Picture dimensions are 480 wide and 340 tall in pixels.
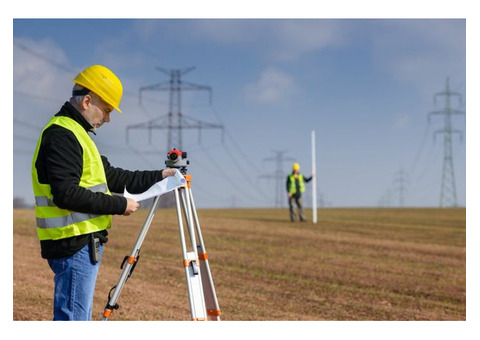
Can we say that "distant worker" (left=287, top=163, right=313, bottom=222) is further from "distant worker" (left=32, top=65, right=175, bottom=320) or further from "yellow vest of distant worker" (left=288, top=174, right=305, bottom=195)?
"distant worker" (left=32, top=65, right=175, bottom=320)

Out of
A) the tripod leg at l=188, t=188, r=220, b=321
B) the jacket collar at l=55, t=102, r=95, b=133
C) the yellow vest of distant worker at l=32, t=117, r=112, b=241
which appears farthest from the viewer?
the tripod leg at l=188, t=188, r=220, b=321

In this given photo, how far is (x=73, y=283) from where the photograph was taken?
13.0ft

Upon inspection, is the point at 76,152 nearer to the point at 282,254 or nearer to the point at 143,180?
the point at 143,180

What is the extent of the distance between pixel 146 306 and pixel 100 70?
4800 mm

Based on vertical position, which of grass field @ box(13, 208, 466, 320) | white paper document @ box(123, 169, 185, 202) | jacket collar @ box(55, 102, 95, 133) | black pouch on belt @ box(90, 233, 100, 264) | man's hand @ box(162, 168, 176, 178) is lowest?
grass field @ box(13, 208, 466, 320)

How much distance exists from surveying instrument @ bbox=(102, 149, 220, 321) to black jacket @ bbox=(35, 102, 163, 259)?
1.81ft

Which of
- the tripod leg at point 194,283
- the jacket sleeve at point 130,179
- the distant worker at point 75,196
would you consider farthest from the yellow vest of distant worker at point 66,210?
the tripod leg at point 194,283

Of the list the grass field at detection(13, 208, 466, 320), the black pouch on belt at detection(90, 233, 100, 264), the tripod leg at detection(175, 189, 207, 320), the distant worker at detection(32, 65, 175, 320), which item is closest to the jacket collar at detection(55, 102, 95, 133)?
the distant worker at detection(32, 65, 175, 320)

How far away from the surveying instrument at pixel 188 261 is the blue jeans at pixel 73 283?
0.53 meters

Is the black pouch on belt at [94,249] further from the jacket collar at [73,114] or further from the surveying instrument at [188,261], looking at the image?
the jacket collar at [73,114]

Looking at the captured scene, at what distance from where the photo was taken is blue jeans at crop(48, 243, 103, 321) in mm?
3957

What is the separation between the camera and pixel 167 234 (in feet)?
57.2
